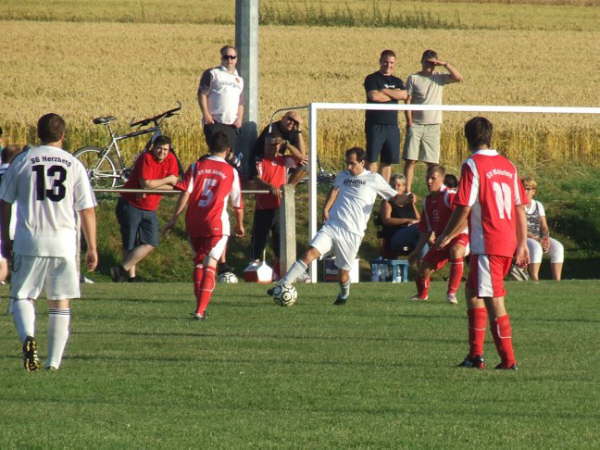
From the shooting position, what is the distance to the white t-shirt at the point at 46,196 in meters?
10.4

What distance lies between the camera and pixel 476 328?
11.0 m

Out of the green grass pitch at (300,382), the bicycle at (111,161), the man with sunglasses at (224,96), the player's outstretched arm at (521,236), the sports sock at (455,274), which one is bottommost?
the green grass pitch at (300,382)

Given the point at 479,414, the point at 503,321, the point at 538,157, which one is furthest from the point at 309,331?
the point at 538,157

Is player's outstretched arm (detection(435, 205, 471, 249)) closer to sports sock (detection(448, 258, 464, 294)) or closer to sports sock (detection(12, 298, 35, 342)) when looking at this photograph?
sports sock (detection(12, 298, 35, 342))

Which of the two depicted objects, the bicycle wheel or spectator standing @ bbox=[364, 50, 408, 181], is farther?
the bicycle wheel

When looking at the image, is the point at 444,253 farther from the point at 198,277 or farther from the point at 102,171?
the point at 102,171

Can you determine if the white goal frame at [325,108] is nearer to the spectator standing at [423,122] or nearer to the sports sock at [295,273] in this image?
the spectator standing at [423,122]

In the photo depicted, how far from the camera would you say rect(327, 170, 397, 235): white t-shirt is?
1619 cm

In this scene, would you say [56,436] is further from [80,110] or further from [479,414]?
[80,110]

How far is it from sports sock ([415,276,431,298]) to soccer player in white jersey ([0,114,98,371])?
21.5 feet

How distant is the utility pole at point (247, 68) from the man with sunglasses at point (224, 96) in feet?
3.04

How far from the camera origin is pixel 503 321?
424 inches

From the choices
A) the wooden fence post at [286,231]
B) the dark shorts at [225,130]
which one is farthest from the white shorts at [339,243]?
the dark shorts at [225,130]

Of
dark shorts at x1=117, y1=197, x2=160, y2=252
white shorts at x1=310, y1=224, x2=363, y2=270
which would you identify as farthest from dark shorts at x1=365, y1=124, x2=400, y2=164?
white shorts at x1=310, y1=224, x2=363, y2=270
